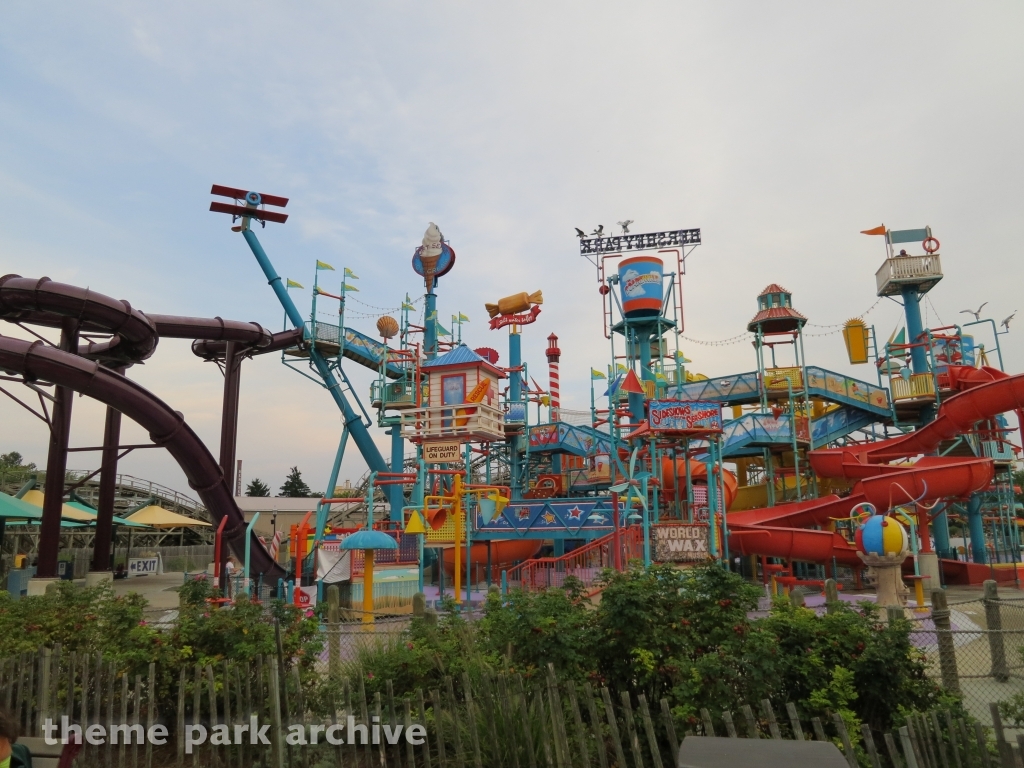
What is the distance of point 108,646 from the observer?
709cm

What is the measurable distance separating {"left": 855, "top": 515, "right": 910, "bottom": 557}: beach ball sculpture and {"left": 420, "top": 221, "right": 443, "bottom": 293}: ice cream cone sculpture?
19453mm

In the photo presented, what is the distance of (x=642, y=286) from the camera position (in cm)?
2777

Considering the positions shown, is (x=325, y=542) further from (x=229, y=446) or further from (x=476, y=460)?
(x=476, y=460)

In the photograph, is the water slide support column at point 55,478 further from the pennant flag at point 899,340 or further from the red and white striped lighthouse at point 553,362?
the pennant flag at point 899,340

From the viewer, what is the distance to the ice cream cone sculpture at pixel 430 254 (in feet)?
101

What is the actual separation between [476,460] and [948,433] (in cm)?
2285

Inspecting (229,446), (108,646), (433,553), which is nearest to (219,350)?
(229,446)

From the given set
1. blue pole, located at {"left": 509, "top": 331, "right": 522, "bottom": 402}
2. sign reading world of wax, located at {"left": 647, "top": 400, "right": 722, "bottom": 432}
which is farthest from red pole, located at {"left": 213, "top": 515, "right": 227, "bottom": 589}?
blue pole, located at {"left": 509, "top": 331, "right": 522, "bottom": 402}

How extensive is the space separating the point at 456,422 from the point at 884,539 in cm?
1114

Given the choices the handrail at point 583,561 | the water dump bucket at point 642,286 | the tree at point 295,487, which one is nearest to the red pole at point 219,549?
the handrail at point 583,561

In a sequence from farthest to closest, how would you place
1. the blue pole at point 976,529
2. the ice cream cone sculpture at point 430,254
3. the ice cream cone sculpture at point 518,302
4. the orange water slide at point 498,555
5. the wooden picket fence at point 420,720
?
1. the ice cream cone sculpture at point 518,302
2. the ice cream cone sculpture at point 430,254
3. the orange water slide at point 498,555
4. the blue pole at point 976,529
5. the wooden picket fence at point 420,720

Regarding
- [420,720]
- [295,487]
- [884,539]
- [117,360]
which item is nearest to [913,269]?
[884,539]

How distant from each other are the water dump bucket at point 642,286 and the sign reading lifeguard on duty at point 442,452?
414 inches

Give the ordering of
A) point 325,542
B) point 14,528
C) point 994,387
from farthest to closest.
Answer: point 14,528 < point 994,387 < point 325,542
